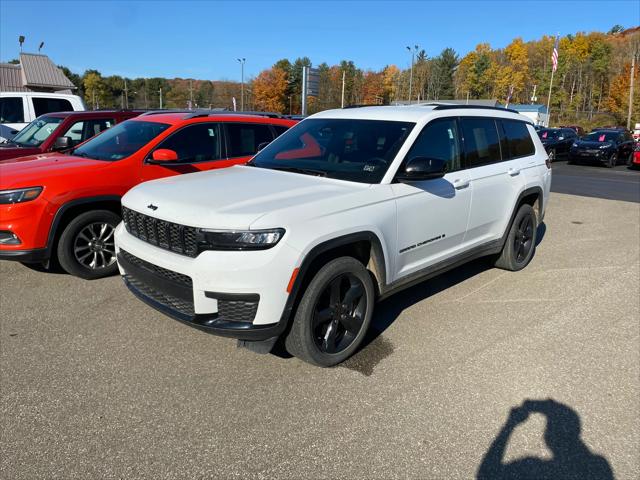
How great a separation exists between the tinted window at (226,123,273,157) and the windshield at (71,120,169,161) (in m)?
0.81

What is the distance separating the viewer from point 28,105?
11.9 metres

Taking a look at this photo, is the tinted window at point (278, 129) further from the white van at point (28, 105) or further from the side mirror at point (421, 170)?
the white van at point (28, 105)

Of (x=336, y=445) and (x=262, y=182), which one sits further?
(x=262, y=182)

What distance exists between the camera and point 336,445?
277 centimetres

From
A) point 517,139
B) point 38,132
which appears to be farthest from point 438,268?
point 38,132

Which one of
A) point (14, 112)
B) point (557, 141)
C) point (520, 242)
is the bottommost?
point (520, 242)

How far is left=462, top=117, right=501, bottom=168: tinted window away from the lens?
475cm

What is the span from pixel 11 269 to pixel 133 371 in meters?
3.13

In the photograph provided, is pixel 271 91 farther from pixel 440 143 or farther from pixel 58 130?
pixel 440 143

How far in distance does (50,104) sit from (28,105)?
0.51 meters

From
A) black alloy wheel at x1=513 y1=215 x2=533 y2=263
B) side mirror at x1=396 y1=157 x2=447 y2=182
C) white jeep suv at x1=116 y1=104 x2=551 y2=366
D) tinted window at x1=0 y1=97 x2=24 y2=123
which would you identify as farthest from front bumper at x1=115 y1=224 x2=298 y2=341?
tinted window at x1=0 y1=97 x2=24 y2=123

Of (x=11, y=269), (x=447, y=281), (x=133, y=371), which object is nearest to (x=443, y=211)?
(x=447, y=281)

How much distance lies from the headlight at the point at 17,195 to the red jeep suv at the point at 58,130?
9.73 ft

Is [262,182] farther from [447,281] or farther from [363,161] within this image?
[447,281]
